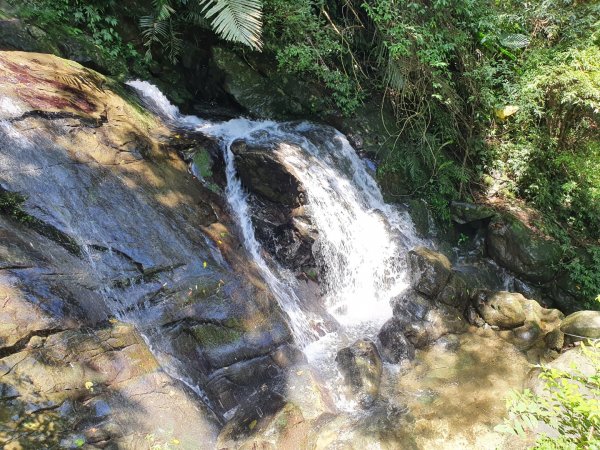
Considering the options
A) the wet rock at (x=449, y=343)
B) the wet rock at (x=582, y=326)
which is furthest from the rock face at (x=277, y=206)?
the wet rock at (x=582, y=326)

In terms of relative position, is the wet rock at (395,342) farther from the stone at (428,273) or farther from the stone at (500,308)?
the stone at (500,308)

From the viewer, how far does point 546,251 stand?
25.7 ft

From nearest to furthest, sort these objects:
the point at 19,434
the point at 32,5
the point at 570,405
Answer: the point at 570,405, the point at 19,434, the point at 32,5

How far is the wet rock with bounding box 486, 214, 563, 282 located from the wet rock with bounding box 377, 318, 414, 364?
3.02 metres

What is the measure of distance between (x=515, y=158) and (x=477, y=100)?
1.39 meters

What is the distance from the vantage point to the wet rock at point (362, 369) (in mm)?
5016

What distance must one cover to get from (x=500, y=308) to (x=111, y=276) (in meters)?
5.22

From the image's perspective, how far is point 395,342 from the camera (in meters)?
5.86

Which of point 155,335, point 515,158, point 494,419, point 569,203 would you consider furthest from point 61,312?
point 569,203

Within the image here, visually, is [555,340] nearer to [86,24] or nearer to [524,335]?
[524,335]

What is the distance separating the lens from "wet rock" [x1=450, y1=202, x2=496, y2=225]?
325 inches

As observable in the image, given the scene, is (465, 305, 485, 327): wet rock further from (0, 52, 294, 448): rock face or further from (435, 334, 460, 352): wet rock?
(0, 52, 294, 448): rock face

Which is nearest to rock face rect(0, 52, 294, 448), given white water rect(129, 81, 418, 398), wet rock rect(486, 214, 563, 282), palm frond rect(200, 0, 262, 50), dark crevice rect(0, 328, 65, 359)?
dark crevice rect(0, 328, 65, 359)

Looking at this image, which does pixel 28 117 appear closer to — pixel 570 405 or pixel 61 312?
pixel 61 312
